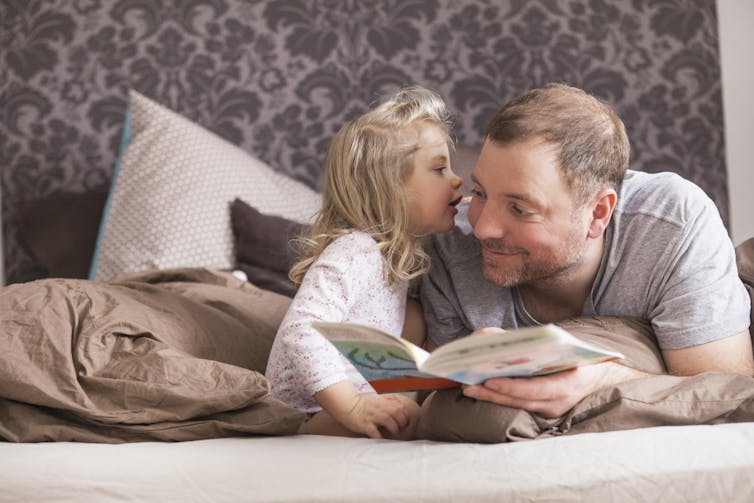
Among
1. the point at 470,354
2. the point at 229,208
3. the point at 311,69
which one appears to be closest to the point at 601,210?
the point at 470,354

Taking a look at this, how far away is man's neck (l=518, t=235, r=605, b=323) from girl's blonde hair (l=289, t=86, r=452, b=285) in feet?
0.77

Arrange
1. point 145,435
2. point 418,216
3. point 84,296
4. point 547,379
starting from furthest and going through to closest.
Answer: point 418,216
point 84,296
point 145,435
point 547,379

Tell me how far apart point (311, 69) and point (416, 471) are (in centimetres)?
234

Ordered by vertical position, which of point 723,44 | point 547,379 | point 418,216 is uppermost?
point 723,44

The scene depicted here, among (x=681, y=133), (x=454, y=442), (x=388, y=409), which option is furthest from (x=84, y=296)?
(x=681, y=133)

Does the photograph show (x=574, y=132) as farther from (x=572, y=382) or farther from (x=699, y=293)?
(x=572, y=382)

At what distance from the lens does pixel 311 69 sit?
346 centimetres

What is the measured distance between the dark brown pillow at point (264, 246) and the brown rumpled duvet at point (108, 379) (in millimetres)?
921

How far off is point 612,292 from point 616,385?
0.37m

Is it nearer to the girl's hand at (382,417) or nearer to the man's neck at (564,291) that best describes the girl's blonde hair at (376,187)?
the man's neck at (564,291)

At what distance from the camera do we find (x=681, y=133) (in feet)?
11.7

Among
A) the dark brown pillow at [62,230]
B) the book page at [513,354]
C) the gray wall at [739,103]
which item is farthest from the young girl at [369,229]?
the gray wall at [739,103]

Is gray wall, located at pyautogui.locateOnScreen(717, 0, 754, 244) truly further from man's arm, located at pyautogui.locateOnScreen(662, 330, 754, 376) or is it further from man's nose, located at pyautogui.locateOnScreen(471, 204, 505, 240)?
man's nose, located at pyautogui.locateOnScreen(471, 204, 505, 240)

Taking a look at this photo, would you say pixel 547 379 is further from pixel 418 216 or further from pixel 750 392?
pixel 418 216
